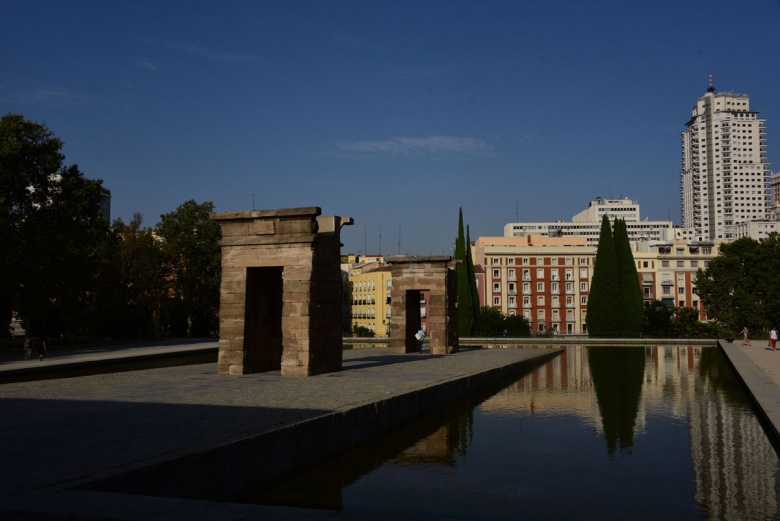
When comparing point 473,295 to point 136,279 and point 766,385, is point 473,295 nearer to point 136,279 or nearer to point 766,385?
point 136,279

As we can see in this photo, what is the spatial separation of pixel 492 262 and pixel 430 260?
226ft

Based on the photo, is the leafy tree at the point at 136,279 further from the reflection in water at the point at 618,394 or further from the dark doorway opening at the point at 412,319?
the reflection in water at the point at 618,394

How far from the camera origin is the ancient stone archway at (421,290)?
33.0 meters

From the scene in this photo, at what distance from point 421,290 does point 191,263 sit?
35.1 m

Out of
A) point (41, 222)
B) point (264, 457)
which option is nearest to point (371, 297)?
point (41, 222)

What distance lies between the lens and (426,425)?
1500 centimetres

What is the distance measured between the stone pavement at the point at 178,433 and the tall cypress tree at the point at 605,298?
4723 cm

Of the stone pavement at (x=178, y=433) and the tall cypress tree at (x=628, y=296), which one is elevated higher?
the tall cypress tree at (x=628, y=296)

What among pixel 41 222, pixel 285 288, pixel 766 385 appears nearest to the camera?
pixel 285 288

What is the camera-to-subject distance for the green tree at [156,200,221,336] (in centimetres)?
6134

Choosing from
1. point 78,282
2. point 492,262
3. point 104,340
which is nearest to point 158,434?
point 78,282

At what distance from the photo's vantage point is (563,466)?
10.9m

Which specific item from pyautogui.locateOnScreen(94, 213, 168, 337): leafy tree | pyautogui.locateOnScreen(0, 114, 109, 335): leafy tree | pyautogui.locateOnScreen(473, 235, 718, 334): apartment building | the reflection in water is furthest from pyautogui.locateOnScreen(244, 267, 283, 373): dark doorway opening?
pyautogui.locateOnScreen(473, 235, 718, 334): apartment building

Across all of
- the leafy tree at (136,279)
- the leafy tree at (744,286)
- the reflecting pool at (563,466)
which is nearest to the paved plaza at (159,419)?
the reflecting pool at (563,466)
